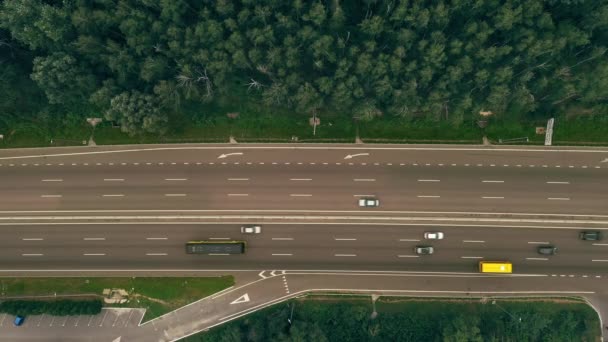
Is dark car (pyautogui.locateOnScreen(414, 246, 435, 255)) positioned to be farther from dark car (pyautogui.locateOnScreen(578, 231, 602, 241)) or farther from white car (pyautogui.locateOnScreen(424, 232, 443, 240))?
dark car (pyautogui.locateOnScreen(578, 231, 602, 241))

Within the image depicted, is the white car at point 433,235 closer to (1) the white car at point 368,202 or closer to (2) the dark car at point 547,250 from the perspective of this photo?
(1) the white car at point 368,202

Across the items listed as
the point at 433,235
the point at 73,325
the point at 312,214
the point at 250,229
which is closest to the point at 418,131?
the point at 433,235

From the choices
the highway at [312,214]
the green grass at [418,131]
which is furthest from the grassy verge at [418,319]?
the green grass at [418,131]

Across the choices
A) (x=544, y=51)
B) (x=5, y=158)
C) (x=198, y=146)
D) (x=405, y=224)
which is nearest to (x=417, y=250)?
(x=405, y=224)

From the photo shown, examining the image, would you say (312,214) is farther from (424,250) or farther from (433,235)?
(433,235)

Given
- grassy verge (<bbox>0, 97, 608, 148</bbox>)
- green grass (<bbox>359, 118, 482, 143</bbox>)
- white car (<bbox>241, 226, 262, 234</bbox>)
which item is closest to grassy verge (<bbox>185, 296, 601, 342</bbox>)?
white car (<bbox>241, 226, 262, 234</bbox>)

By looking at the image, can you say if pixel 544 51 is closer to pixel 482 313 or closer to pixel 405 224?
pixel 405 224
